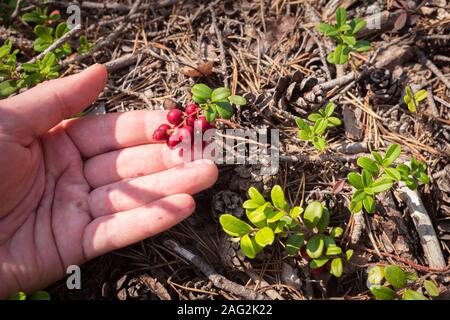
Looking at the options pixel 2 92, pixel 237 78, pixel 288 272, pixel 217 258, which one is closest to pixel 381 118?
pixel 237 78

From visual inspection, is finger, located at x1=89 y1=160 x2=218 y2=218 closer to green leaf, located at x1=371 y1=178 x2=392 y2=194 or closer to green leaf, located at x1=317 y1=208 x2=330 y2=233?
green leaf, located at x1=317 y1=208 x2=330 y2=233

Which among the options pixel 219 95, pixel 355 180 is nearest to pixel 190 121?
pixel 219 95

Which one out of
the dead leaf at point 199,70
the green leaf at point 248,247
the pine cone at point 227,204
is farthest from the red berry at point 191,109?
the green leaf at point 248,247

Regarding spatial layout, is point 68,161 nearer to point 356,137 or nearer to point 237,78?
point 237,78

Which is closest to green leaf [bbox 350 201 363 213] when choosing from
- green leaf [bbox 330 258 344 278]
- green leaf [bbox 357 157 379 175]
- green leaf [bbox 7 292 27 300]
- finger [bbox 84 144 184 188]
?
green leaf [bbox 357 157 379 175]

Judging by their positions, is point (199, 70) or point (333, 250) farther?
point (199, 70)

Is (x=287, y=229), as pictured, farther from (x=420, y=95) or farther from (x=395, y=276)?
(x=420, y=95)

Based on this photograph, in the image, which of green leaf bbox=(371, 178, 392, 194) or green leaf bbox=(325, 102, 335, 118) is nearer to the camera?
green leaf bbox=(371, 178, 392, 194)
